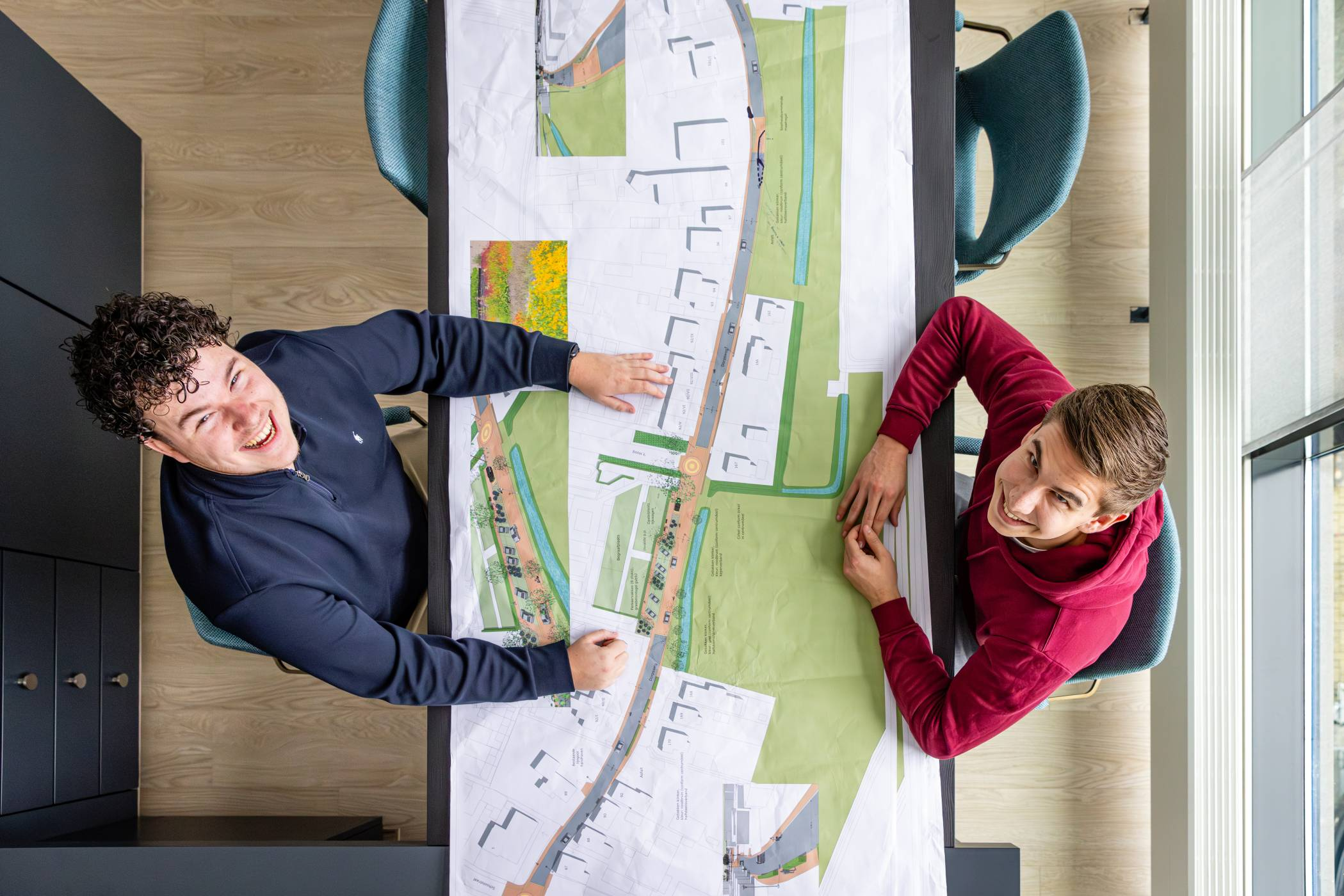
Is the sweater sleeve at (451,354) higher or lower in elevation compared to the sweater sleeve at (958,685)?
higher

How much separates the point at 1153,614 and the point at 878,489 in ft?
1.65

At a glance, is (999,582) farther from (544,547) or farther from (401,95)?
(401,95)

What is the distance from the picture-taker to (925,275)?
1388 mm

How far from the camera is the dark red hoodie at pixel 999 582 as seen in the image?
120 centimetres

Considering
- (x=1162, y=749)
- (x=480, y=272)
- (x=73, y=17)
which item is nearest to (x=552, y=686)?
(x=480, y=272)

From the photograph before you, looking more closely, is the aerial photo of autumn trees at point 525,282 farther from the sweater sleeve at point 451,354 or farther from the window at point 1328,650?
the window at point 1328,650

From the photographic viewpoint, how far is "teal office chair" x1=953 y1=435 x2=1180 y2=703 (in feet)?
4.39

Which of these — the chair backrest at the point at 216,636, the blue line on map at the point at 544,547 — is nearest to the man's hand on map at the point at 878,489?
the blue line on map at the point at 544,547

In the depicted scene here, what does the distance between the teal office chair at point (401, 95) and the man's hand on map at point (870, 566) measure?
3.31 ft

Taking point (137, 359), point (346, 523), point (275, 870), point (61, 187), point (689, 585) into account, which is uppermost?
point (61, 187)

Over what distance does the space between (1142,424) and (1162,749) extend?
141 centimetres

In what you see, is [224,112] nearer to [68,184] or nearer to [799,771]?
[68,184]

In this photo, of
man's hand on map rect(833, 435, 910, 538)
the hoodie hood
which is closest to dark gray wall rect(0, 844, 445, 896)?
man's hand on map rect(833, 435, 910, 538)

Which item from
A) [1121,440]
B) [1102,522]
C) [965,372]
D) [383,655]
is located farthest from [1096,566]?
[383,655]
